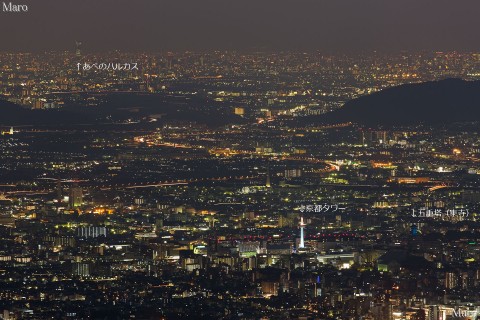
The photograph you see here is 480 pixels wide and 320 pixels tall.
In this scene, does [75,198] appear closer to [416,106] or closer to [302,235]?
[302,235]

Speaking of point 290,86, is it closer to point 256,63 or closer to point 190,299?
point 256,63

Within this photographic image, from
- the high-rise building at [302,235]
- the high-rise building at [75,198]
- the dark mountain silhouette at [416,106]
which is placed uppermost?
the dark mountain silhouette at [416,106]

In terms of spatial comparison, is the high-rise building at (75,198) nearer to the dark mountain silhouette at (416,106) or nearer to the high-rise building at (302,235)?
the high-rise building at (302,235)

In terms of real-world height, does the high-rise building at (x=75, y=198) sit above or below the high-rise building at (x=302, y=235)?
above

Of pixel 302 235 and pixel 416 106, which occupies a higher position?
pixel 416 106

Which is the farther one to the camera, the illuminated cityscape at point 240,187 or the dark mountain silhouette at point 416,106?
the dark mountain silhouette at point 416,106

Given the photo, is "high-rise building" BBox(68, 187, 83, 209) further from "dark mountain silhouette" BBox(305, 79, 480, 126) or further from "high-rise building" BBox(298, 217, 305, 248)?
"dark mountain silhouette" BBox(305, 79, 480, 126)

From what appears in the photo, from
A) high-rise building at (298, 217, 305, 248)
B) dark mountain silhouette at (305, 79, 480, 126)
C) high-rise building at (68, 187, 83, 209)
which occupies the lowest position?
high-rise building at (298, 217, 305, 248)

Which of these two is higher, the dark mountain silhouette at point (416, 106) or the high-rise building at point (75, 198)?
the dark mountain silhouette at point (416, 106)

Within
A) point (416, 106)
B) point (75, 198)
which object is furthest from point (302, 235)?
point (416, 106)

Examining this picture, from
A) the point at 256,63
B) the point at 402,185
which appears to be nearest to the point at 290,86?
the point at 256,63
